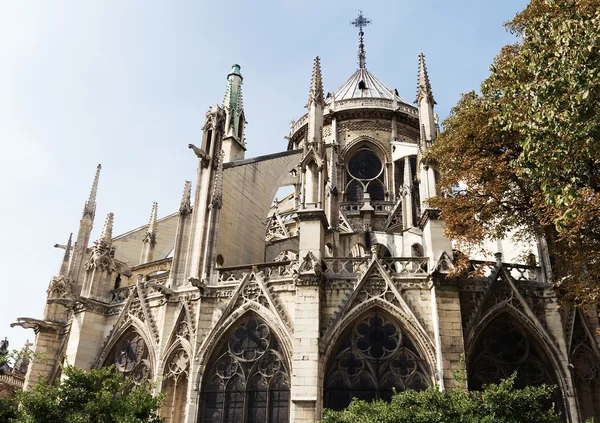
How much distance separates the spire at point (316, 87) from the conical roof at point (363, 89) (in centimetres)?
1374

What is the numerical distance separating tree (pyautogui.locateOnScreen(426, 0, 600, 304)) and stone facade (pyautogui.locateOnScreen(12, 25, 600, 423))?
1593mm

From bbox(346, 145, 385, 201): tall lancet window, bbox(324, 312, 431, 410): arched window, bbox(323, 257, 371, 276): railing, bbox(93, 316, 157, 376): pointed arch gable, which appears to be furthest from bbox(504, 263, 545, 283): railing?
bbox(346, 145, 385, 201): tall lancet window

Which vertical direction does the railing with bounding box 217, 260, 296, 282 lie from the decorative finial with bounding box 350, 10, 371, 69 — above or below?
below

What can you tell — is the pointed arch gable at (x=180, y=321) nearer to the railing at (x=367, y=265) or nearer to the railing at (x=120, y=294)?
the railing at (x=120, y=294)

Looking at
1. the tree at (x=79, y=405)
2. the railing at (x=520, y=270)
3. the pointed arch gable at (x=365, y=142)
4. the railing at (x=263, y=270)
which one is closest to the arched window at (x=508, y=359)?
the railing at (x=520, y=270)

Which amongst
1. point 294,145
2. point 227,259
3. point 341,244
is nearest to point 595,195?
point 341,244

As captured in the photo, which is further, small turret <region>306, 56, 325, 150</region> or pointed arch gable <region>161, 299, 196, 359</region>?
small turret <region>306, 56, 325, 150</region>

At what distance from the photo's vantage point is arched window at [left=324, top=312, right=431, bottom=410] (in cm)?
1508

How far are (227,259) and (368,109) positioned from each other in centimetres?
1694

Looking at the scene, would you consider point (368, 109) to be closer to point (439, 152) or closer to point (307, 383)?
point (439, 152)

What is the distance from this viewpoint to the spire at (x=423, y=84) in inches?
771

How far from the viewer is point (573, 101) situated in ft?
31.8

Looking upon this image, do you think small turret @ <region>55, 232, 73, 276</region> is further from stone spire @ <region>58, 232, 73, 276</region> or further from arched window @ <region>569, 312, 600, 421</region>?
arched window @ <region>569, 312, 600, 421</region>

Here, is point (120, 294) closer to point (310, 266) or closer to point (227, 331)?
point (227, 331)
